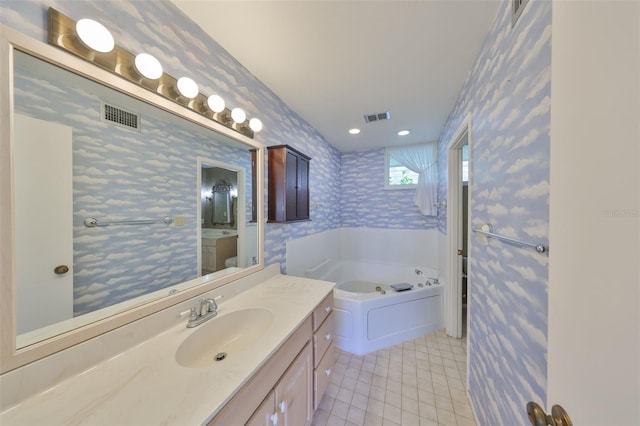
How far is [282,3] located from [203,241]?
136 centimetres

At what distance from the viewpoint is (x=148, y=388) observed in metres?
0.67

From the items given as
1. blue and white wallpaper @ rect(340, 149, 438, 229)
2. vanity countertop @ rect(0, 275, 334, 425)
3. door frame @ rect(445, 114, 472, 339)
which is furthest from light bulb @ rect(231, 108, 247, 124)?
blue and white wallpaper @ rect(340, 149, 438, 229)

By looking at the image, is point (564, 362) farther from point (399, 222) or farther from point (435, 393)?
point (399, 222)

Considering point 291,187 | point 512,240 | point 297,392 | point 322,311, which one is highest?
point 291,187

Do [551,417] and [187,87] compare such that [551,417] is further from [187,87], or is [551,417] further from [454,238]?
[454,238]

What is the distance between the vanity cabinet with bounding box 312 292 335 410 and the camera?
133 centimetres

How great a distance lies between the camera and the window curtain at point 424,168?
3.03 meters

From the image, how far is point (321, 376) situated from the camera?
1413 mm

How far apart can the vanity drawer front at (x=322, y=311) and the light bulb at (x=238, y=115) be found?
1.36 m

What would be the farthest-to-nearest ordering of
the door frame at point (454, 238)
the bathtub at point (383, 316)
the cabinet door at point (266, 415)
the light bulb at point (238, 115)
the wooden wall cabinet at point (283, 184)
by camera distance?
the door frame at point (454, 238), the bathtub at point (383, 316), the wooden wall cabinet at point (283, 184), the light bulb at point (238, 115), the cabinet door at point (266, 415)

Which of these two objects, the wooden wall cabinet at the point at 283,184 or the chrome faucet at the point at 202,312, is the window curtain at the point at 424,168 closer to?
the wooden wall cabinet at the point at 283,184

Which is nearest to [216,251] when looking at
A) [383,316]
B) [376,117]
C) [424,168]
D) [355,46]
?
[355,46]

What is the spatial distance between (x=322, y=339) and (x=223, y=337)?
2.09ft

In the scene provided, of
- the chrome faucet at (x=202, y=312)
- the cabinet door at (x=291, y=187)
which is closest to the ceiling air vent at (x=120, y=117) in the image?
the chrome faucet at (x=202, y=312)
